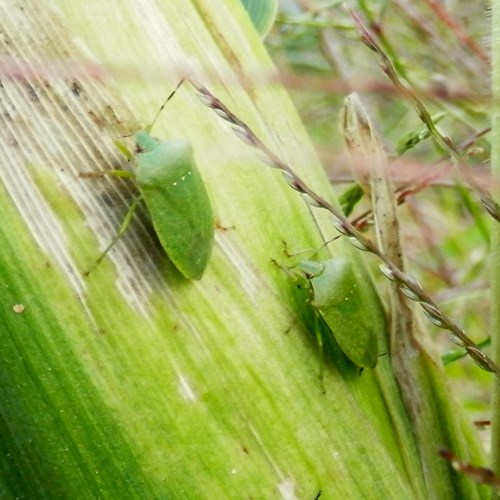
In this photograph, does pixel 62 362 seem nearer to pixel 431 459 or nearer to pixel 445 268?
pixel 431 459

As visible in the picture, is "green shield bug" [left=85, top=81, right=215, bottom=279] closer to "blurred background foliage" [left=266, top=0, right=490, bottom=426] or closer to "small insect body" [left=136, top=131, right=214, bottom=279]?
"small insect body" [left=136, top=131, right=214, bottom=279]

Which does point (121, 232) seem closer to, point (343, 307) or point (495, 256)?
point (343, 307)

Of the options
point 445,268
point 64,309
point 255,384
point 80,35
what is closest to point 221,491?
point 255,384

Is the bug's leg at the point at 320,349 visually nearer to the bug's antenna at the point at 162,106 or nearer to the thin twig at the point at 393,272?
the thin twig at the point at 393,272

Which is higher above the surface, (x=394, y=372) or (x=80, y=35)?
(x=80, y=35)

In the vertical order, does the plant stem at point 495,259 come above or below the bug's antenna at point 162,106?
below

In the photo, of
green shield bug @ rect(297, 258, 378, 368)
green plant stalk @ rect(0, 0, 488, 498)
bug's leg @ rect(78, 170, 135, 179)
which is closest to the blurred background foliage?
green shield bug @ rect(297, 258, 378, 368)

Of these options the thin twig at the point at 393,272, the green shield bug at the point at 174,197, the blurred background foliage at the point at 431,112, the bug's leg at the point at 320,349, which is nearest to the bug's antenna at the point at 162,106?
the green shield bug at the point at 174,197
